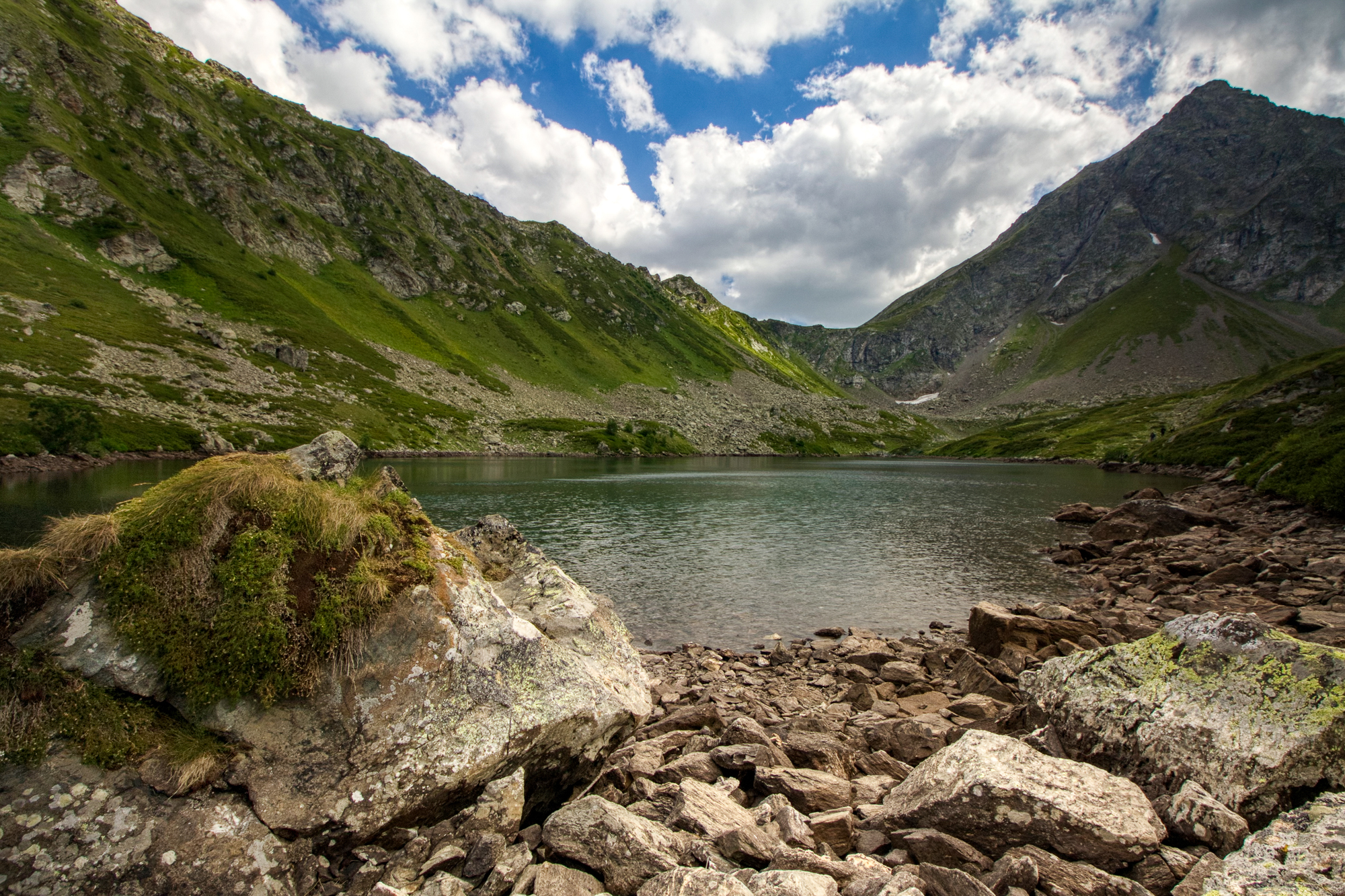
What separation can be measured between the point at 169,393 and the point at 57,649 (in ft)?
416

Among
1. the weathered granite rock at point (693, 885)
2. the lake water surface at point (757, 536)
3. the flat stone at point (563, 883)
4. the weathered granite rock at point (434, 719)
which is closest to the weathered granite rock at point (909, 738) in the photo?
the weathered granite rock at point (434, 719)

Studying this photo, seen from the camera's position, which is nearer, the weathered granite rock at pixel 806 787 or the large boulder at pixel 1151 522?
the weathered granite rock at pixel 806 787

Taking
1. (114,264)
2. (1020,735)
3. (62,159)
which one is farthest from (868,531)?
(62,159)

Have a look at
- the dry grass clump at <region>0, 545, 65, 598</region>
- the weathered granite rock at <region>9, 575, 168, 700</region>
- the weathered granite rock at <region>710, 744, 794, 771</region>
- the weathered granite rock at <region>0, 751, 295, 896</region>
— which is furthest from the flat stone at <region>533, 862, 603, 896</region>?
the dry grass clump at <region>0, 545, 65, 598</region>

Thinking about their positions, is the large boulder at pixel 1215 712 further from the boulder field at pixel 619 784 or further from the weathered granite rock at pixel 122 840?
the weathered granite rock at pixel 122 840

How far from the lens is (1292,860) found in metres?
4.98

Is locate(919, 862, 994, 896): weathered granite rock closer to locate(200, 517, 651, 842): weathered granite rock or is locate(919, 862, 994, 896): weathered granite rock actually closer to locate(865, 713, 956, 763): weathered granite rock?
locate(200, 517, 651, 842): weathered granite rock

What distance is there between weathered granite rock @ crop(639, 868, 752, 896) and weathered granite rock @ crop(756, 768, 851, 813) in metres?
3.13

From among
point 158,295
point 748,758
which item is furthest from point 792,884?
point 158,295

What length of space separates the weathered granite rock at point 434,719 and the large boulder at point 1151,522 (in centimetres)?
4393

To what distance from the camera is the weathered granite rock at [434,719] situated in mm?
6191

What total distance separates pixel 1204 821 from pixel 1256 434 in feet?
382

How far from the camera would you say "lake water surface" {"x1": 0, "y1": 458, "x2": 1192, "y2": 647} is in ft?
87.5

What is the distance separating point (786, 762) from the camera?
9523 millimetres
